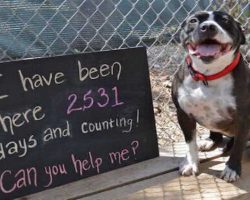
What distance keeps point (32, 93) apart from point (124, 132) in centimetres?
54

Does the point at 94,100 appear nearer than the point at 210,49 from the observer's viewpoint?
No

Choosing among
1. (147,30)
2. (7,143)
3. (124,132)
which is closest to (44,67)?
(7,143)

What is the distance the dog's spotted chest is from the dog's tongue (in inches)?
6.2

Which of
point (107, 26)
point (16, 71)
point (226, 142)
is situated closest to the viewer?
point (16, 71)

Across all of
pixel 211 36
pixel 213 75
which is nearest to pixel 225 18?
pixel 211 36

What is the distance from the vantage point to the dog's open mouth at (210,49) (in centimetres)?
260

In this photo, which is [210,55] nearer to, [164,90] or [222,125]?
[222,125]

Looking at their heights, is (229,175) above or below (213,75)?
below

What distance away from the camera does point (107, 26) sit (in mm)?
3826

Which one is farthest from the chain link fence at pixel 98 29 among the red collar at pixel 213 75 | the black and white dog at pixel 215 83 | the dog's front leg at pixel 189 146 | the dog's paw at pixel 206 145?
the red collar at pixel 213 75

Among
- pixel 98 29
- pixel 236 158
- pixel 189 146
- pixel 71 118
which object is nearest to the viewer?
pixel 71 118

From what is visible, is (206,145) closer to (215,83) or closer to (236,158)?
(236,158)

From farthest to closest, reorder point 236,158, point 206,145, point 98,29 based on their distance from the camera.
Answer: point 98,29 → point 206,145 → point 236,158

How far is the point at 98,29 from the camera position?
3557 mm
